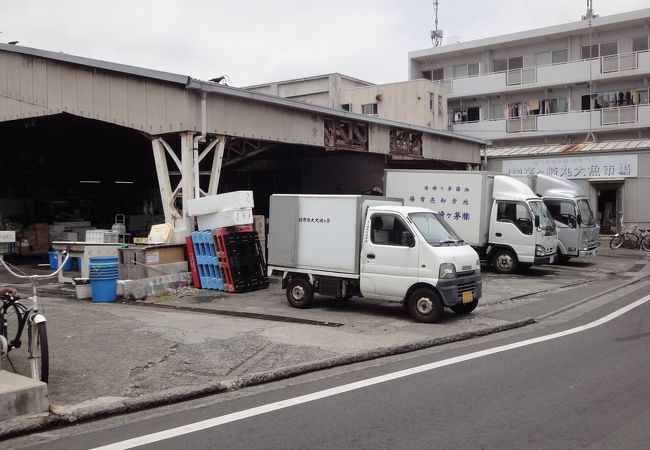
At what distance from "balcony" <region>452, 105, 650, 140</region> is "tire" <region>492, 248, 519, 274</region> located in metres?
21.8

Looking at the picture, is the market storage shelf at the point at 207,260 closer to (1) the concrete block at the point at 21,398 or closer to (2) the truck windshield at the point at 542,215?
(1) the concrete block at the point at 21,398

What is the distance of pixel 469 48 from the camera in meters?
41.6

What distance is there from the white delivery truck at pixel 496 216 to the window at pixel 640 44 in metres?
23.5

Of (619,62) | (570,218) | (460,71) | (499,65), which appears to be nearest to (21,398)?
(570,218)

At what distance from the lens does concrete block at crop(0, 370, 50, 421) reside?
5.47m

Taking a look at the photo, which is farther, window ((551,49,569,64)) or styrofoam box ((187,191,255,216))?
window ((551,49,569,64))

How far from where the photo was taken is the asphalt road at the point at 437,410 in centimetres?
498

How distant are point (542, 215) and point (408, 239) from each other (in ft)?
31.3

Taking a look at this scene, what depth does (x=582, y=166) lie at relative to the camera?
30.7m

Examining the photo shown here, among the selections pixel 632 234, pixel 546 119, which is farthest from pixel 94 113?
pixel 546 119

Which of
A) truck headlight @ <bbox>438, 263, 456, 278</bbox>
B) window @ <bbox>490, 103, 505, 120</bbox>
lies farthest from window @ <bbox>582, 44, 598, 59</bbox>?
truck headlight @ <bbox>438, 263, 456, 278</bbox>

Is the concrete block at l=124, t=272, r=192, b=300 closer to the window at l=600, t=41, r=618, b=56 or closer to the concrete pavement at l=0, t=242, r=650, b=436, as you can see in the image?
the concrete pavement at l=0, t=242, r=650, b=436

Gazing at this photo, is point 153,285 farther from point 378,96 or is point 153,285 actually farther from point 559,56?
point 559,56

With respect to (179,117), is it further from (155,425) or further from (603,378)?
(603,378)
